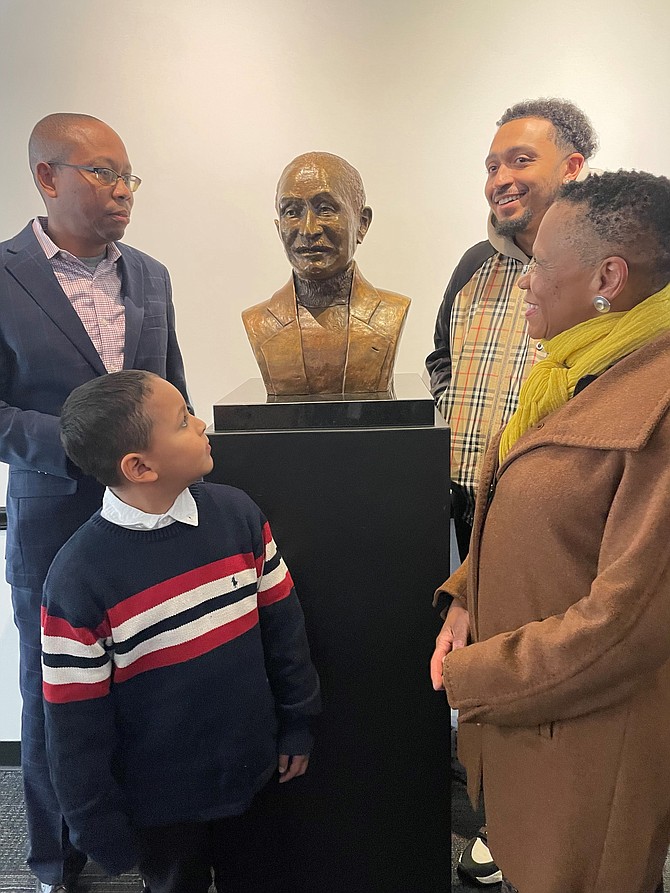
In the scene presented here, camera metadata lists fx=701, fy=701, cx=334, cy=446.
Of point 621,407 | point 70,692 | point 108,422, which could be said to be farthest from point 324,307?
point 70,692

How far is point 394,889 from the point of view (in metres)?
1.73

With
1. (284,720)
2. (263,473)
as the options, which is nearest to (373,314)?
(263,473)

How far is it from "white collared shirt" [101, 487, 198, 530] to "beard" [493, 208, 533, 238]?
1.13 m

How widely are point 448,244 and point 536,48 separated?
2.38 feet

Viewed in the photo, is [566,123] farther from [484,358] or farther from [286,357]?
[286,357]

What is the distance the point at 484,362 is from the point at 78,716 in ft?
4.40

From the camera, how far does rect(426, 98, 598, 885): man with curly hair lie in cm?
183

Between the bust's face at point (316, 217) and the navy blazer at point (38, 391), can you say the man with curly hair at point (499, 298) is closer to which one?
the bust's face at point (316, 217)

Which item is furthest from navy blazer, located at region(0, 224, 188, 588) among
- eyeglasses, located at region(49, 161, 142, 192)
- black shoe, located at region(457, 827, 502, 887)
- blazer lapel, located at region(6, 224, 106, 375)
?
black shoe, located at region(457, 827, 502, 887)

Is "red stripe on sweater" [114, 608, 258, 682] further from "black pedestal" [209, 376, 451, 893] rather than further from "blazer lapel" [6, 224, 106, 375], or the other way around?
"blazer lapel" [6, 224, 106, 375]

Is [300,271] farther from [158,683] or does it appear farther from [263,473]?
[158,683]

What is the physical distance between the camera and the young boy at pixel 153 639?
4.07 feet

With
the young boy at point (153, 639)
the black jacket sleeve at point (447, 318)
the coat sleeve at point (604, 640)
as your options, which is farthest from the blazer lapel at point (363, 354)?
the coat sleeve at point (604, 640)

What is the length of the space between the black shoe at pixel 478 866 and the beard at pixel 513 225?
1686 mm
